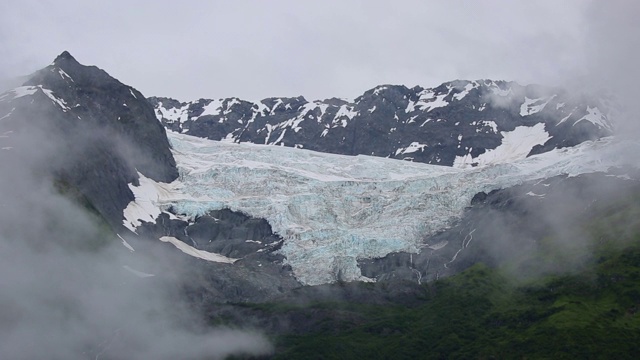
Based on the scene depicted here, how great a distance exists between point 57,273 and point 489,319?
9753cm

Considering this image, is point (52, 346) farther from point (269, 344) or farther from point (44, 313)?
point (269, 344)

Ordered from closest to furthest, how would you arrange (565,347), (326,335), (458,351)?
(565,347)
(458,351)
(326,335)

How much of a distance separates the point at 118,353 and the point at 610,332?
101 meters

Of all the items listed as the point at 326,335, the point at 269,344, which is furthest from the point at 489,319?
the point at 269,344

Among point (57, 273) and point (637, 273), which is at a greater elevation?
point (637, 273)

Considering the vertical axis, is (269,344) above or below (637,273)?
below

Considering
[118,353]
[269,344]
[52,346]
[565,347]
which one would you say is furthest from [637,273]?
[52,346]

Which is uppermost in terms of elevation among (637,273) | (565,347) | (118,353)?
(637,273)

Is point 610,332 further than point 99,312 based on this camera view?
No

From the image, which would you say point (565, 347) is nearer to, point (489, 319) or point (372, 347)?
point (489, 319)

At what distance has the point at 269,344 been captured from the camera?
190375mm

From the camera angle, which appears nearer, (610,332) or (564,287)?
(610,332)

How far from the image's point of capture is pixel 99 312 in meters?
196

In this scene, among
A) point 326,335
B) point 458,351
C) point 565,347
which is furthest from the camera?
point 326,335
